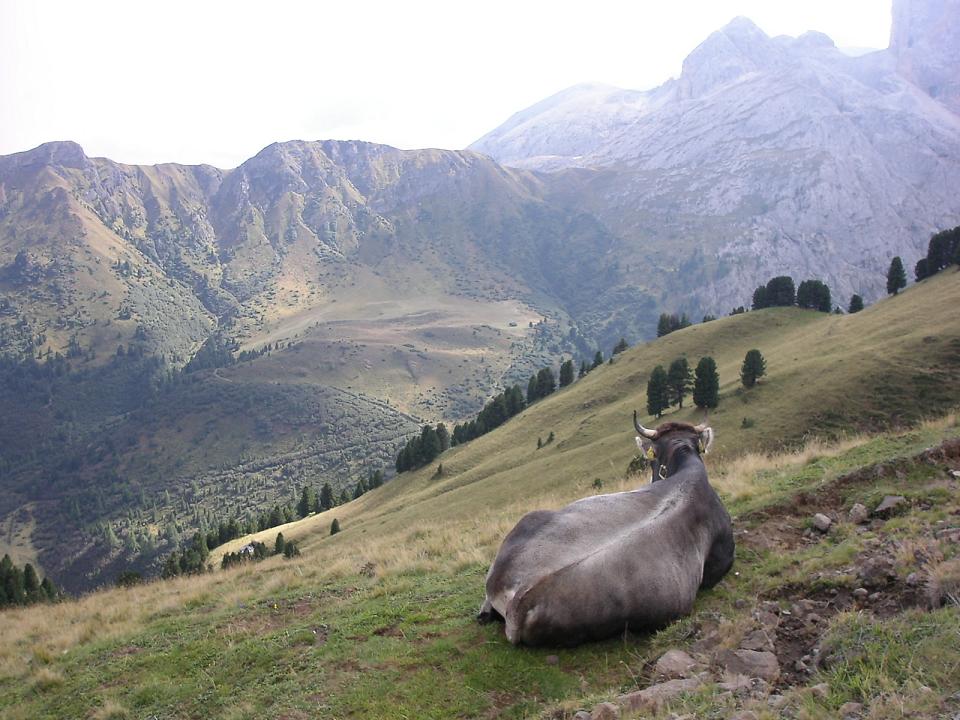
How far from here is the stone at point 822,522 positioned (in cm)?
1102

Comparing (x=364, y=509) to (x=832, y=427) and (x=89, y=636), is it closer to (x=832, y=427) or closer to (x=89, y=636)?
(x=832, y=427)

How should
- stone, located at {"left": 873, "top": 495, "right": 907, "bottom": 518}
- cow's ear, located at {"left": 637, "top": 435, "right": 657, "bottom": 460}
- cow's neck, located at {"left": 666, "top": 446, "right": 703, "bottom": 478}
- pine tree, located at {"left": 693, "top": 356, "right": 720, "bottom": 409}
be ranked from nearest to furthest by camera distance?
stone, located at {"left": 873, "top": 495, "right": 907, "bottom": 518} → cow's neck, located at {"left": 666, "top": 446, "right": 703, "bottom": 478} → cow's ear, located at {"left": 637, "top": 435, "right": 657, "bottom": 460} → pine tree, located at {"left": 693, "top": 356, "right": 720, "bottom": 409}

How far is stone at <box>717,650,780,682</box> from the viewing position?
6598 mm

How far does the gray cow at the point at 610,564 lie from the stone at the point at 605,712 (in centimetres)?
209

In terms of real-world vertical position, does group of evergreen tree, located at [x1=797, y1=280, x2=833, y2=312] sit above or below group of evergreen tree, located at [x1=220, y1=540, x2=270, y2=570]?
above

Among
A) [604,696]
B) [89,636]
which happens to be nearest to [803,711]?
[604,696]

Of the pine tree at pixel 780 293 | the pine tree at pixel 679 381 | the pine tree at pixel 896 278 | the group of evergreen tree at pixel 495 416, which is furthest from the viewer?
the group of evergreen tree at pixel 495 416

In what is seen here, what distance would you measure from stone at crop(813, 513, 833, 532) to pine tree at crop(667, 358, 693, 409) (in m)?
45.6

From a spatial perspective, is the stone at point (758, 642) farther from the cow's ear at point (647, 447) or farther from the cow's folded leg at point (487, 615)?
the cow's ear at point (647, 447)

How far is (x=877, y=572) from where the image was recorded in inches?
316

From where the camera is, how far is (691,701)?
19.5ft

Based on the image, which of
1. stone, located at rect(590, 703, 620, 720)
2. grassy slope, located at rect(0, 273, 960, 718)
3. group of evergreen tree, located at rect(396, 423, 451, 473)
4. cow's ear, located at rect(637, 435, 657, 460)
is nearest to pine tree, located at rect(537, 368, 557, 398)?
group of evergreen tree, located at rect(396, 423, 451, 473)

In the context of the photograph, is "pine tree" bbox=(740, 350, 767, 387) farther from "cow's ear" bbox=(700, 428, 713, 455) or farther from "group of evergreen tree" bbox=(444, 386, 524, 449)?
"group of evergreen tree" bbox=(444, 386, 524, 449)

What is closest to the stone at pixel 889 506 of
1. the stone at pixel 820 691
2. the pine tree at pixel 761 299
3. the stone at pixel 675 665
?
the stone at pixel 675 665
